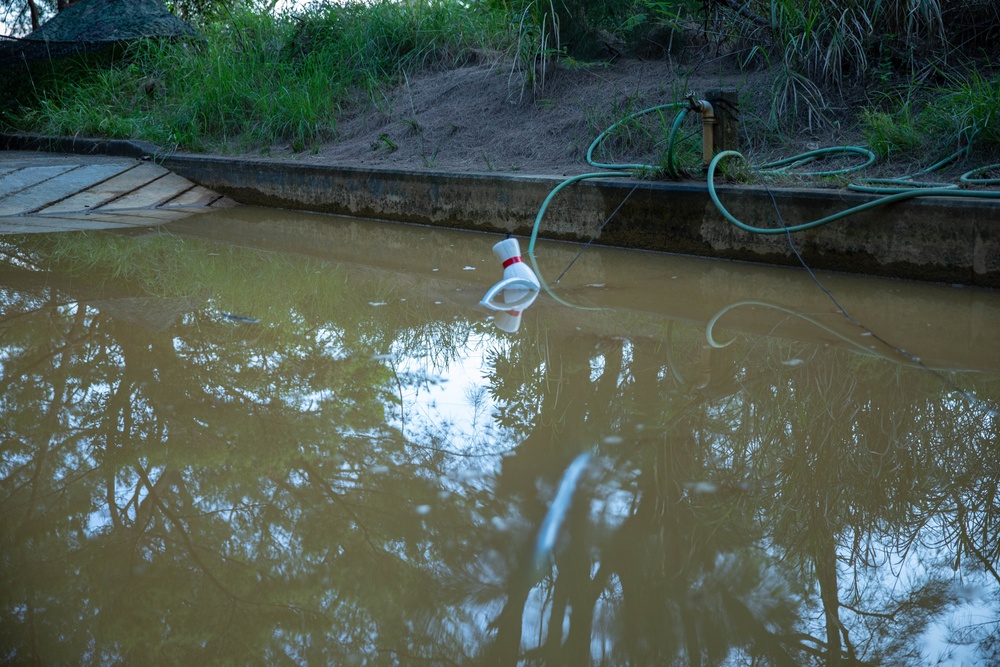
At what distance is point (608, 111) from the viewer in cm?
490

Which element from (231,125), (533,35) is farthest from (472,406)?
(231,125)

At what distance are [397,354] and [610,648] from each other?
4.64 feet

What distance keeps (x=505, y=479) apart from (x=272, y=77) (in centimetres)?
574

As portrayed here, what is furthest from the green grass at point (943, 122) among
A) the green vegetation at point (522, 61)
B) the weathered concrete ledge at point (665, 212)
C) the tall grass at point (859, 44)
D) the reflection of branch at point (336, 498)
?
the reflection of branch at point (336, 498)

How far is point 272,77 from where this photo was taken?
21.7 feet

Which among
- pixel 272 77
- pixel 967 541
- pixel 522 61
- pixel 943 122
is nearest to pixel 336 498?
pixel 967 541

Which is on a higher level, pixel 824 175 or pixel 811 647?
pixel 824 175

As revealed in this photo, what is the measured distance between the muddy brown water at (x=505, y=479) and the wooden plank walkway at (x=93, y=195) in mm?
2058

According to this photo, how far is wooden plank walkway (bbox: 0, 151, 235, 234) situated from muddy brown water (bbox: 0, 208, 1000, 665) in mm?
2058

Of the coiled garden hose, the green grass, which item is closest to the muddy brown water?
the coiled garden hose

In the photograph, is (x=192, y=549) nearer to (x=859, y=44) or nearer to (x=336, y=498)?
(x=336, y=498)

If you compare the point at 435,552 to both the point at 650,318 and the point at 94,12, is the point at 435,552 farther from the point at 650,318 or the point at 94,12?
the point at 94,12

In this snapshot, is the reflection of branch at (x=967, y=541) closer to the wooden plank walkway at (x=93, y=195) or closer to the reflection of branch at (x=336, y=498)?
the reflection of branch at (x=336, y=498)

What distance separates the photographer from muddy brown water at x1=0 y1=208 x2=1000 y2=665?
1.23 metres
